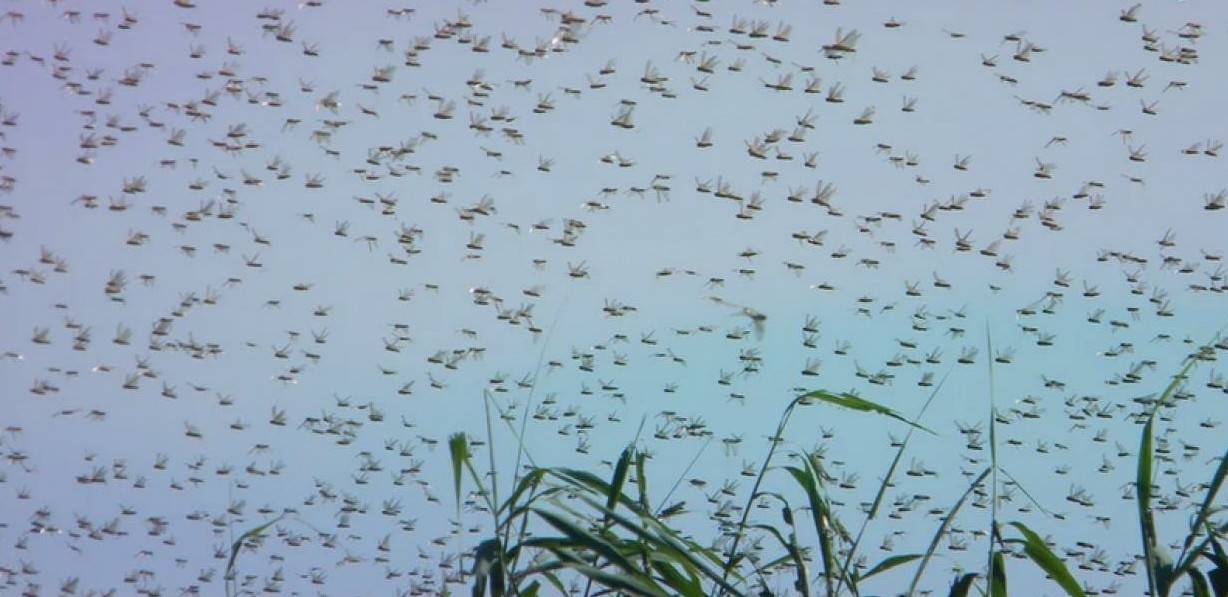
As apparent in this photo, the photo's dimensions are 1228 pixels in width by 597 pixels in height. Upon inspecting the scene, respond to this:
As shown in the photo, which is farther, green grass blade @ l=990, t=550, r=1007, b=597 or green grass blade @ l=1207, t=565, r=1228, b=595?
green grass blade @ l=990, t=550, r=1007, b=597

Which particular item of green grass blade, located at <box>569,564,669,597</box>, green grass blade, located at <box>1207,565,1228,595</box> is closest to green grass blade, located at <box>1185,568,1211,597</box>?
green grass blade, located at <box>1207,565,1228,595</box>

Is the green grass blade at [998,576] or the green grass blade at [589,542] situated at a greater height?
the green grass blade at [589,542]

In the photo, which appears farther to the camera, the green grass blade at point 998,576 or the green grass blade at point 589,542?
the green grass blade at point 998,576

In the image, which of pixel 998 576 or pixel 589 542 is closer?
pixel 589 542

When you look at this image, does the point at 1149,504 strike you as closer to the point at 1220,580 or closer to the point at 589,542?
the point at 1220,580

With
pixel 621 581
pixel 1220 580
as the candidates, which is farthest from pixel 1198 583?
pixel 621 581

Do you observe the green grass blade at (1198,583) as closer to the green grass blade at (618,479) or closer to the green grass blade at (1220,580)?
the green grass blade at (1220,580)

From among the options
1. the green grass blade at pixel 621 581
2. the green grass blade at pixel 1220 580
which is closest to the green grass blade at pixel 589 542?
the green grass blade at pixel 621 581

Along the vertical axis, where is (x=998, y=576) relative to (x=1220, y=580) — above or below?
below

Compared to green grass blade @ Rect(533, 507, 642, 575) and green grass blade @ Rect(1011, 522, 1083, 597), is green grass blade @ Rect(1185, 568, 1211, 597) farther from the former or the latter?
green grass blade @ Rect(533, 507, 642, 575)
